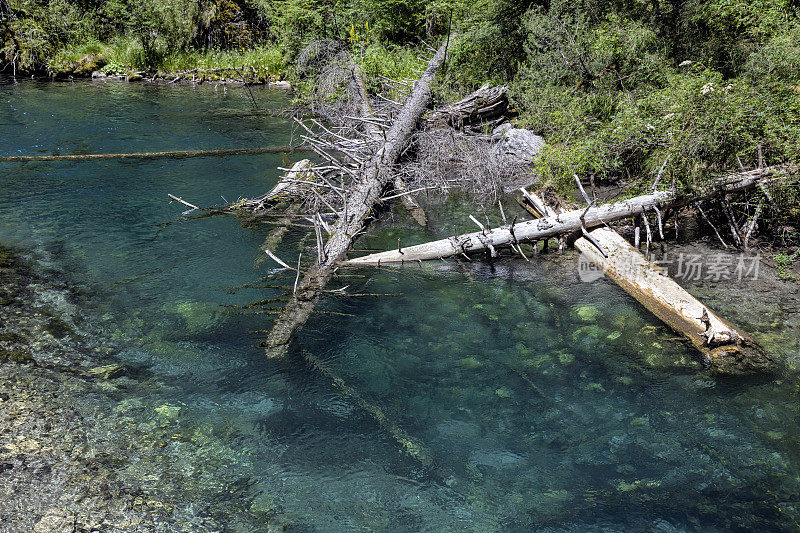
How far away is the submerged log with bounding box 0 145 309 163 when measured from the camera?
10.4 m

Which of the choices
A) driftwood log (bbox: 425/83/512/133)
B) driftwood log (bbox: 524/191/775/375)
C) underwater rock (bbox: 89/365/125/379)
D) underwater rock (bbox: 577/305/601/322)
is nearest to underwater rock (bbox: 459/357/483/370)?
underwater rock (bbox: 577/305/601/322)

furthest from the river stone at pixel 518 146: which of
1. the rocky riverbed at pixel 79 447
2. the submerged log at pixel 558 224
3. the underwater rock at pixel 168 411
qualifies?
the rocky riverbed at pixel 79 447

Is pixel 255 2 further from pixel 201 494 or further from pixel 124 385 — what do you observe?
pixel 201 494

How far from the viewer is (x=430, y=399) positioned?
505cm

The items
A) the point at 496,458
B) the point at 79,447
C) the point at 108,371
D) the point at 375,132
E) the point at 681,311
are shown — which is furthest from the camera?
the point at 375,132

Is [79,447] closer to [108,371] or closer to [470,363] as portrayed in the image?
[108,371]

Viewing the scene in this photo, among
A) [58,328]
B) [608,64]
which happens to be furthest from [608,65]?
[58,328]

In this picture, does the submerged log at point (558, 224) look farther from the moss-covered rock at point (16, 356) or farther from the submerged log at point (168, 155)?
the submerged log at point (168, 155)

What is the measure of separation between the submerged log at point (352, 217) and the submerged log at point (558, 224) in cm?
42

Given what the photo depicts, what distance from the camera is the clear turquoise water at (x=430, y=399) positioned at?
13.3ft

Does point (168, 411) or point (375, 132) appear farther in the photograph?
point (375, 132)

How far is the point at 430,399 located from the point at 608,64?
8143 millimetres

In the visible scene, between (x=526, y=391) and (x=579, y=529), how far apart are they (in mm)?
1457

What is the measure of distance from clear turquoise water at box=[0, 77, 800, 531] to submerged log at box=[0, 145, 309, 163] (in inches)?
106
